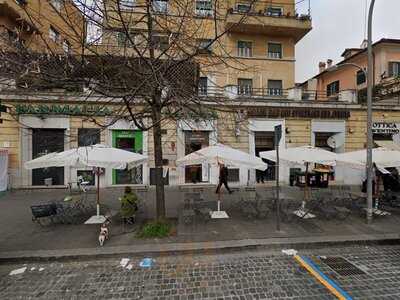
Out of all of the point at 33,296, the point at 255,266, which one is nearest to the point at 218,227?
the point at 255,266

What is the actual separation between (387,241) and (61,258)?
760 cm

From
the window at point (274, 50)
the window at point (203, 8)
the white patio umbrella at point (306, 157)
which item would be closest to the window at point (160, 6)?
the window at point (203, 8)

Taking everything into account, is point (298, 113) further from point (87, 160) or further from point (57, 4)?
point (57, 4)

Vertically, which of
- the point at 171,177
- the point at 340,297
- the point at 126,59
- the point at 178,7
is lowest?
the point at 340,297

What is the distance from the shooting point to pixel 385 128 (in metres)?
16.5

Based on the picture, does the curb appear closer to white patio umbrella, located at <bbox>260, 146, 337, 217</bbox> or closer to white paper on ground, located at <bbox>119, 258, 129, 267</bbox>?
white paper on ground, located at <bbox>119, 258, 129, 267</bbox>

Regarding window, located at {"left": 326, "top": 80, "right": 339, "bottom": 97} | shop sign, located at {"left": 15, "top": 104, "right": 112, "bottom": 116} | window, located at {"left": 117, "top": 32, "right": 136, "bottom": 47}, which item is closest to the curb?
window, located at {"left": 117, "top": 32, "right": 136, "bottom": 47}

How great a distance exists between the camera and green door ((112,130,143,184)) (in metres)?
14.7

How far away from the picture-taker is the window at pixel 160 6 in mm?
5846

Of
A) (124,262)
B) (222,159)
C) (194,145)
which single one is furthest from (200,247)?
(194,145)

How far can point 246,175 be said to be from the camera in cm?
1563

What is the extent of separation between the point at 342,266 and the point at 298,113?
12.2 meters

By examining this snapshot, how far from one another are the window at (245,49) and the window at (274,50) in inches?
62.8

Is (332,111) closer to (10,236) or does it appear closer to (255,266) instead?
(255,266)
